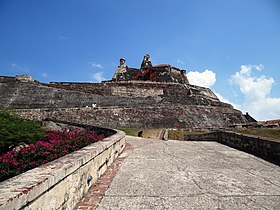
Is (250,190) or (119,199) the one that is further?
(250,190)

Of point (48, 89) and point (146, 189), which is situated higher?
point (48, 89)

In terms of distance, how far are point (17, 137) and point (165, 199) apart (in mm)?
4966

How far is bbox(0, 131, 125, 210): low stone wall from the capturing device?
4.89 ft

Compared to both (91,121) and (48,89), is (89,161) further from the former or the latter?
(48,89)

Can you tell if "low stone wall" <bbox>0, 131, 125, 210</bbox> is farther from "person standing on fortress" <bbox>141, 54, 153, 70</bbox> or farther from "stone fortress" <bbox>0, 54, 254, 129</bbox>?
"person standing on fortress" <bbox>141, 54, 153, 70</bbox>

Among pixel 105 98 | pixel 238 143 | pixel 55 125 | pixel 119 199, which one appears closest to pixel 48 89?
pixel 105 98

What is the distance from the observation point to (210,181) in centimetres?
375

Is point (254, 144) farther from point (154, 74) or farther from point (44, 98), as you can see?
point (154, 74)

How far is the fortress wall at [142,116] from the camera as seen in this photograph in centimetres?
1853

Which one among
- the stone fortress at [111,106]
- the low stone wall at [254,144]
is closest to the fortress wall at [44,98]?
the stone fortress at [111,106]

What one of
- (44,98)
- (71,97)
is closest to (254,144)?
(71,97)

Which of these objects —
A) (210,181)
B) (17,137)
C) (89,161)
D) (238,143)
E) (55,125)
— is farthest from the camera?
(55,125)

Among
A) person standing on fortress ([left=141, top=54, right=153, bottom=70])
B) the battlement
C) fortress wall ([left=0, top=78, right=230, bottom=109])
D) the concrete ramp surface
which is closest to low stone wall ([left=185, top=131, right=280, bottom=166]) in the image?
the concrete ramp surface

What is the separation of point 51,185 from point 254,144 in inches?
280
